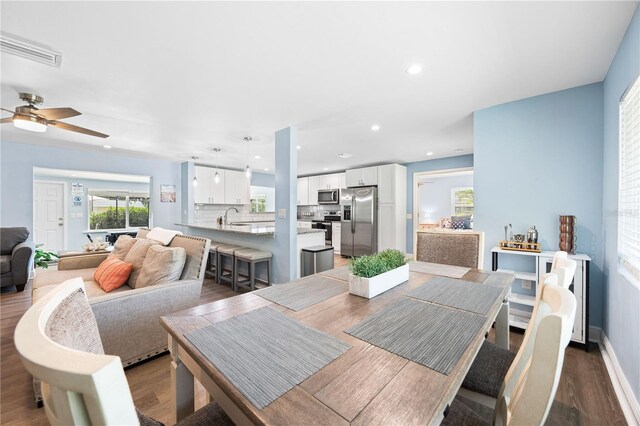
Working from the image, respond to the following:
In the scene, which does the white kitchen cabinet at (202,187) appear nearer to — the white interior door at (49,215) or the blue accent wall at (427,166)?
the white interior door at (49,215)

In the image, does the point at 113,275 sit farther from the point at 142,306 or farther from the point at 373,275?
the point at 373,275

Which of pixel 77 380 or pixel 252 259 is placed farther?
pixel 252 259

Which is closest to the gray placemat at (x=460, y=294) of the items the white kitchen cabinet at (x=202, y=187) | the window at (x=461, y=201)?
the white kitchen cabinet at (x=202, y=187)

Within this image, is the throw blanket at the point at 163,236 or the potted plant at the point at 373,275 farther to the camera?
the throw blanket at the point at 163,236

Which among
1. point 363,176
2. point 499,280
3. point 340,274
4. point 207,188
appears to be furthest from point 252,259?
point 363,176

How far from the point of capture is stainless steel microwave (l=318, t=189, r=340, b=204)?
273 inches

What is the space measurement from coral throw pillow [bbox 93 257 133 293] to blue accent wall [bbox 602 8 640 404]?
3742mm

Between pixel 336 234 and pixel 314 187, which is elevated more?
pixel 314 187

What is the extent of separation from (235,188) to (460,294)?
617 centimetres

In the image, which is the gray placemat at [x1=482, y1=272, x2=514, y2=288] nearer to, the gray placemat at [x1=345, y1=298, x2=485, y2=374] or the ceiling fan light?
the gray placemat at [x1=345, y1=298, x2=485, y2=374]

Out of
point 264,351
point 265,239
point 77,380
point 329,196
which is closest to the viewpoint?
point 77,380

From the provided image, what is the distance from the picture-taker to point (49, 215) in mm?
6707

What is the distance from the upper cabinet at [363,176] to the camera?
19.8ft

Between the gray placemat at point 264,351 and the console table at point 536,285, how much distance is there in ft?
7.20
